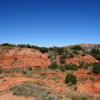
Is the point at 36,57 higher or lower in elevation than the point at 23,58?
higher

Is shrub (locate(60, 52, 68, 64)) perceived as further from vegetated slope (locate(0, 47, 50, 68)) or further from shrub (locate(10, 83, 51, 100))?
shrub (locate(10, 83, 51, 100))

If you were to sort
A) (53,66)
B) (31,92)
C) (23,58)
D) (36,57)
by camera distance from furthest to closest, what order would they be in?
1. (36,57)
2. (23,58)
3. (53,66)
4. (31,92)

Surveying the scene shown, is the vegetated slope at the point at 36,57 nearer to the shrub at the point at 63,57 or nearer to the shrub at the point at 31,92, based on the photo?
the shrub at the point at 63,57

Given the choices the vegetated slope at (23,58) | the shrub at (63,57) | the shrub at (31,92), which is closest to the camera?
the shrub at (31,92)

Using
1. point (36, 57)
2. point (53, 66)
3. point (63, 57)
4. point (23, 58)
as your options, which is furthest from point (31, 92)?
point (63, 57)

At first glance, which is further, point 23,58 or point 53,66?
point 23,58

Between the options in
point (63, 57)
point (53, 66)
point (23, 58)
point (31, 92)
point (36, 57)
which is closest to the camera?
point (31, 92)

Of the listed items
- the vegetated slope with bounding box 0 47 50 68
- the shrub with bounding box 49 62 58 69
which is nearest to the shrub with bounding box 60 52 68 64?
the vegetated slope with bounding box 0 47 50 68

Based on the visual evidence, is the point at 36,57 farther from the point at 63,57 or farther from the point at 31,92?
the point at 31,92

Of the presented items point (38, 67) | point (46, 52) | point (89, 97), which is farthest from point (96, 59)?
point (89, 97)

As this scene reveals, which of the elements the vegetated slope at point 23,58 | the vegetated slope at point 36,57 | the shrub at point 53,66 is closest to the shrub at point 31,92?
the shrub at point 53,66

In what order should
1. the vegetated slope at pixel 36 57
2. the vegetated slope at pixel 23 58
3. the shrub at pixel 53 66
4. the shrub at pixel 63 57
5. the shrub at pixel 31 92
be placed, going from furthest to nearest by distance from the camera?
1. the shrub at pixel 63 57
2. the vegetated slope at pixel 36 57
3. the vegetated slope at pixel 23 58
4. the shrub at pixel 53 66
5. the shrub at pixel 31 92

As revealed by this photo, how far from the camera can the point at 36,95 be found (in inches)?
655

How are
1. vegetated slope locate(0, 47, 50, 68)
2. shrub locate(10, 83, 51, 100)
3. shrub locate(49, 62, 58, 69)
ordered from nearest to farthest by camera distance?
shrub locate(10, 83, 51, 100)
shrub locate(49, 62, 58, 69)
vegetated slope locate(0, 47, 50, 68)
